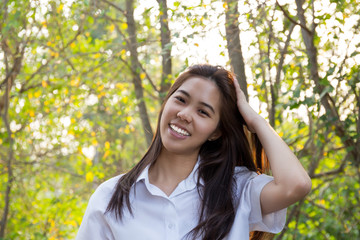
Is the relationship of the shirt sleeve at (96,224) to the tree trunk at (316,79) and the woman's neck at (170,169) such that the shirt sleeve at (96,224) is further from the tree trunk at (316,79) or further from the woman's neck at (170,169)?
the tree trunk at (316,79)

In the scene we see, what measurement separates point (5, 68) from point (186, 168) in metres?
2.74

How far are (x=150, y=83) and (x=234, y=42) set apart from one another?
151cm

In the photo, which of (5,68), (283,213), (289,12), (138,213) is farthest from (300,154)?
(5,68)

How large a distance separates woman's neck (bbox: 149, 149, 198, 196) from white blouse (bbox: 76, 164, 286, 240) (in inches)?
2.0

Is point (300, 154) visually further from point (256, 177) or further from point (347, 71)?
point (256, 177)

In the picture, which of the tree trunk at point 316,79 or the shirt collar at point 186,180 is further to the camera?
the tree trunk at point 316,79

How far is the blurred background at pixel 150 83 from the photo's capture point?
3223 millimetres

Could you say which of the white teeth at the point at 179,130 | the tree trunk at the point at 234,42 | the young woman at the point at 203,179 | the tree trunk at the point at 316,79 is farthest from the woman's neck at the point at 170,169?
the tree trunk at the point at 316,79

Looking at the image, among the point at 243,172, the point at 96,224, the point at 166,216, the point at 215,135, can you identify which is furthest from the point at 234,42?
the point at 96,224

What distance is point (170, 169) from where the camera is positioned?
7.70 feet

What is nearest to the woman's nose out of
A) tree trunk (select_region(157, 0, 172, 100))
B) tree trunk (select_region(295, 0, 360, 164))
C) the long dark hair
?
the long dark hair

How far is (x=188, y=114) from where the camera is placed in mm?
2203

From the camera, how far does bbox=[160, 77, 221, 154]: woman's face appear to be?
7.29 feet

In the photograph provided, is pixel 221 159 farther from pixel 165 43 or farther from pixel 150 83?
pixel 150 83
